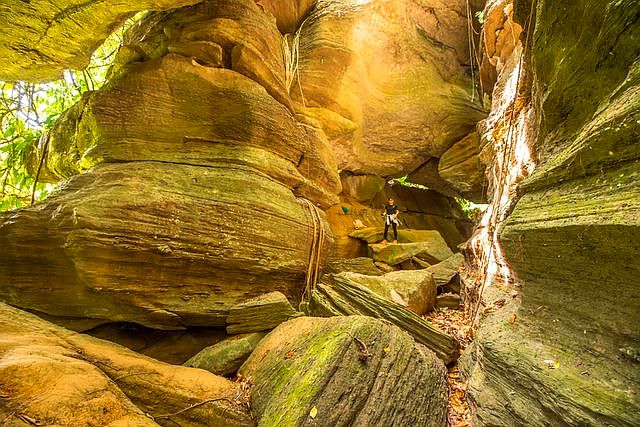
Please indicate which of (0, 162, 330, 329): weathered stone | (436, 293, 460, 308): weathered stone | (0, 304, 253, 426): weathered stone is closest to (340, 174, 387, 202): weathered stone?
(436, 293, 460, 308): weathered stone

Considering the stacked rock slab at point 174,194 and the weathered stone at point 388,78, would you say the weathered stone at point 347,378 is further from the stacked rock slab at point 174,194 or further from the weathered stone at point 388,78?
the weathered stone at point 388,78

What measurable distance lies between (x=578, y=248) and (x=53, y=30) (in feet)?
25.1

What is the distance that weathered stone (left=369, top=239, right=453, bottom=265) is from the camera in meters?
10.4

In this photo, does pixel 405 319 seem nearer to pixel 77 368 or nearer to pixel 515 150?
pixel 515 150

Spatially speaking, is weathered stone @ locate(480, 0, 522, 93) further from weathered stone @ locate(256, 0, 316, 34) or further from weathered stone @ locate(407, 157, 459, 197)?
weathered stone @ locate(256, 0, 316, 34)

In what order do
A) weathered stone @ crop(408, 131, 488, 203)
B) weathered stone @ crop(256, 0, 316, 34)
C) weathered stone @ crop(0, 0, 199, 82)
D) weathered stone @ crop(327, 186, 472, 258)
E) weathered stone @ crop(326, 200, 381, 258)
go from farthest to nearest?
weathered stone @ crop(327, 186, 472, 258), weathered stone @ crop(326, 200, 381, 258), weathered stone @ crop(408, 131, 488, 203), weathered stone @ crop(256, 0, 316, 34), weathered stone @ crop(0, 0, 199, 82)

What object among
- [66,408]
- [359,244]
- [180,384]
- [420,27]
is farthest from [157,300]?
[420,27]

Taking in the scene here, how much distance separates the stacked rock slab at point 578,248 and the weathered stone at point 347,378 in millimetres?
688

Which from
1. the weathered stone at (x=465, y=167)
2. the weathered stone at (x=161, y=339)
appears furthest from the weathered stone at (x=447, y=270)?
the weathered stone at (x=161, y=339)

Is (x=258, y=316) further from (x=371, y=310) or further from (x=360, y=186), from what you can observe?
(x=360, y=186)

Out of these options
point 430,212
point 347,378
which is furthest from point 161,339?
point 430,212

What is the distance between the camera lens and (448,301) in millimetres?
7930

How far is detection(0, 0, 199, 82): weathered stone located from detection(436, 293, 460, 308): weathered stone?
9043 mm

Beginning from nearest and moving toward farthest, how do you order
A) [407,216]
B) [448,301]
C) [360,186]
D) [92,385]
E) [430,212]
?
[92,385] < [448,301] < [360,186] < [407,216] < [430,212]
